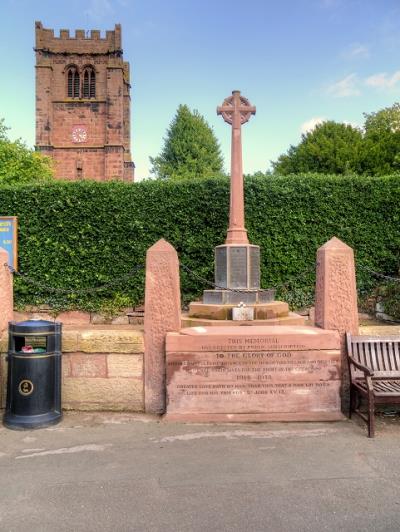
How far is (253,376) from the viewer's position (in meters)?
5.12

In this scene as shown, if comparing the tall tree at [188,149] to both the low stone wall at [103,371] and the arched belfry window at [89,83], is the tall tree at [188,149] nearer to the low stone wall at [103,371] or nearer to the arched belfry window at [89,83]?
the arched belfry window at [89,83]

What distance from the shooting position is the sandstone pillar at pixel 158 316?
5281 mm

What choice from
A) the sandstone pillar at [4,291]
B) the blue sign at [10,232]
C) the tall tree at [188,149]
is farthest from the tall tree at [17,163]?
the tall tree at [188,149]

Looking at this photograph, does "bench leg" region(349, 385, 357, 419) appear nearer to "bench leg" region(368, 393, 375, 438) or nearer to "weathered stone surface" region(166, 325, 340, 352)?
"weathered stone surface" region(166, 325, 340, 352)

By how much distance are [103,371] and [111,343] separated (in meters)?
0.35

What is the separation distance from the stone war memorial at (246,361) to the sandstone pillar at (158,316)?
0.04 feet

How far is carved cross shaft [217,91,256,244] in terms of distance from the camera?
825 cm

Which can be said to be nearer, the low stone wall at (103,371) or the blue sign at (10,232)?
the low stone wall at (103,371)

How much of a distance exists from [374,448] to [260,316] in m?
3.38

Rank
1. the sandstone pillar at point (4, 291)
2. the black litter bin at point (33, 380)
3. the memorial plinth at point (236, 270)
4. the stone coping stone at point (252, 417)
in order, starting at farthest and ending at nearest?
the memorial plinth at point (236, 270), the sandstone pillar at point (4, 291), the stone coping stone at point (252, 417), the black litter bin at point (33, 380)

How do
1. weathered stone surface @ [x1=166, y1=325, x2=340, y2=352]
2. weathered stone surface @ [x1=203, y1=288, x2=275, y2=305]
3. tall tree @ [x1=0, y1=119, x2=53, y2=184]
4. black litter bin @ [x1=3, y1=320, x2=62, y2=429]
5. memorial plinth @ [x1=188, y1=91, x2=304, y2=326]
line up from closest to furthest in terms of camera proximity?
black litter bin @ [x1=3, y1=320, x2=62, y2=429] < weathered stone surface @ [x1=166, y1=325, x2=340, y2=352] < memorial plinth @ [x1=188, y1=91, x2=304, y2=326] < weathered stone surface @ [x1=203, y1=288, x2=275, y2=305] < tall tree @ [x1=0, y1=119, x2=53, y2=184]

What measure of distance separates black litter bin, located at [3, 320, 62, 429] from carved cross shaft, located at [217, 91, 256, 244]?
4150 millimetres

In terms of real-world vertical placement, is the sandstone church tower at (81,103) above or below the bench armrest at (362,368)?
above

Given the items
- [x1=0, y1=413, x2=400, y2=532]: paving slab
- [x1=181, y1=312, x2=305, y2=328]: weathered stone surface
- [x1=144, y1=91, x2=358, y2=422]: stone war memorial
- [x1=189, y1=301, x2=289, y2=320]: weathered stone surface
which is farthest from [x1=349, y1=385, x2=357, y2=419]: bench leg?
[x1=189, y1=301, x2=289, y2=320]: weathered stone surface
